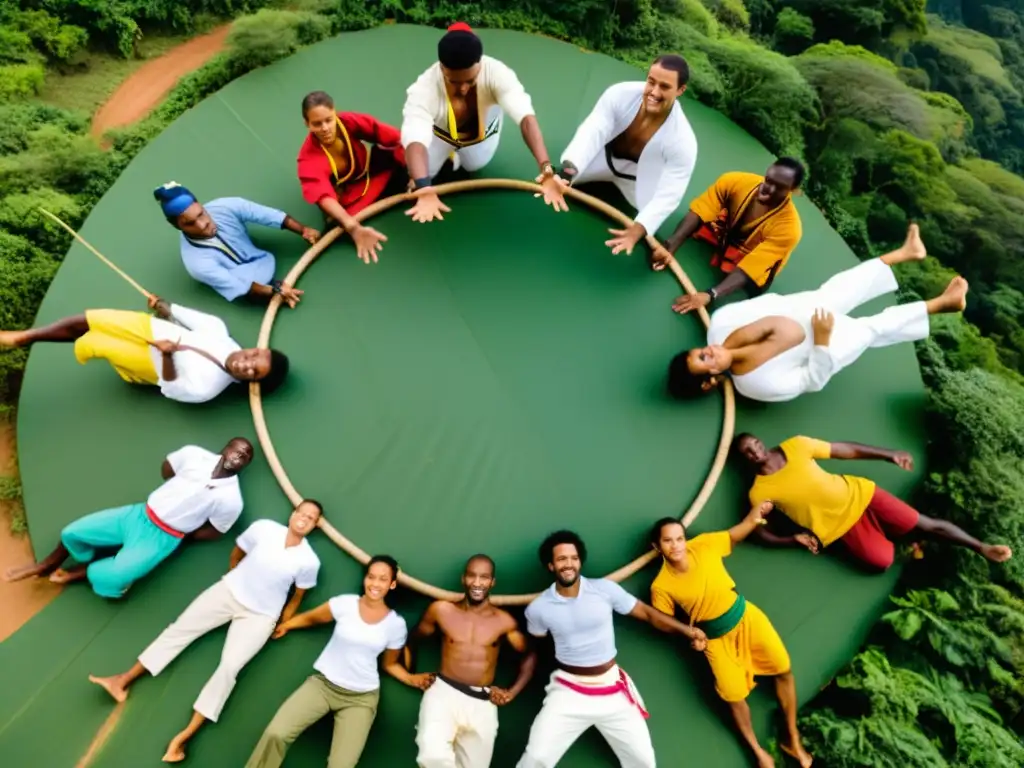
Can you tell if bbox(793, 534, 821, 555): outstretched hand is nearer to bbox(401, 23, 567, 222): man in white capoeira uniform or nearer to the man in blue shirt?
Answer: bbox(401, 23, 567, 222): man in white capoeira uniform

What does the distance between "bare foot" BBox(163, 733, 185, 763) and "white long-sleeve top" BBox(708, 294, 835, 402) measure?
341cm

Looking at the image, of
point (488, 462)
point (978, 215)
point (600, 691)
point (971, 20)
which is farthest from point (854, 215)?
point (971, 20)

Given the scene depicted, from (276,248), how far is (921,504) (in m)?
4.20

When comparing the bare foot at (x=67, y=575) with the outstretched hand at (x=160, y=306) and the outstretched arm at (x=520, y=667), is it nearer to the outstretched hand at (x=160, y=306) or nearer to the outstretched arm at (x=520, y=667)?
the outstretched hand at (x=160, y=306)

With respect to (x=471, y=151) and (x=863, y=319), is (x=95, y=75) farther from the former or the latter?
(x=863, y=319)

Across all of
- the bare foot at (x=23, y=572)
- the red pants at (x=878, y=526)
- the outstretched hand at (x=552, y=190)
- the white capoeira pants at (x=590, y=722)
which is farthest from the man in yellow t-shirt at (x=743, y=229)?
the bare foot at (x=23, y=572)

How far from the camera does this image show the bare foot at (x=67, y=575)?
3340 mm

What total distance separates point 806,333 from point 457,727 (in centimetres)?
277

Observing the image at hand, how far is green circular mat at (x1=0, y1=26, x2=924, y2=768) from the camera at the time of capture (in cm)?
331

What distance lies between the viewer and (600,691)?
10.6 feet

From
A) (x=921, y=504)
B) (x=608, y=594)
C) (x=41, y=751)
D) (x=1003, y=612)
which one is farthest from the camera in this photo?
(x=921, y=504)

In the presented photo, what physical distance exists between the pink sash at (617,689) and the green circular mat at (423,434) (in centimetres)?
19

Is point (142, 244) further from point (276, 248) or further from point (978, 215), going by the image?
point (978, 215)

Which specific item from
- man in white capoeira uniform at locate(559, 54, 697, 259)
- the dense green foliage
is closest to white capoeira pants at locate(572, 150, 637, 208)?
man in white capoeira uniform at locate(559, 54, 697, 259)
